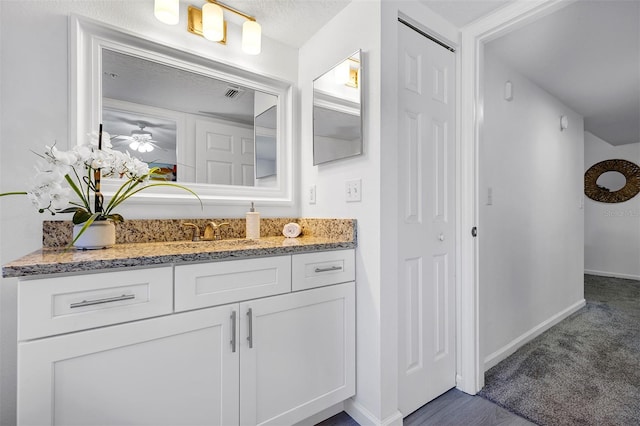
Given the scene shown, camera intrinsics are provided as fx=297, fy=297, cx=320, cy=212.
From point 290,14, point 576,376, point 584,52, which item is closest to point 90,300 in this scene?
point 290,14

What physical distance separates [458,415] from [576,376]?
98cm

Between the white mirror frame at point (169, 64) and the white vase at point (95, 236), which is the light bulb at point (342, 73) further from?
the white vase at point (95, 236)

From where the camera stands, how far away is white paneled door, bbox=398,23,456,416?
1560mm

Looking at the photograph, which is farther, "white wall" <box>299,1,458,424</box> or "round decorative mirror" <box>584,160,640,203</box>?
"round decorative mirror" <box>584,160,640,203</box>

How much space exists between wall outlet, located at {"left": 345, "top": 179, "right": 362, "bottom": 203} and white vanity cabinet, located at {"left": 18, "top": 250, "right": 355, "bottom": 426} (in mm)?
278

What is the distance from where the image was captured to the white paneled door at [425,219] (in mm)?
1560

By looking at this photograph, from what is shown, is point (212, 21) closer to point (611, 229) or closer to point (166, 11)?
point (166, 11)

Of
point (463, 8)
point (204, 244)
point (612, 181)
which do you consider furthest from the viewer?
point (612, 181)

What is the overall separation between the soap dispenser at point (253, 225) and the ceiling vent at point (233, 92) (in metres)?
0.73

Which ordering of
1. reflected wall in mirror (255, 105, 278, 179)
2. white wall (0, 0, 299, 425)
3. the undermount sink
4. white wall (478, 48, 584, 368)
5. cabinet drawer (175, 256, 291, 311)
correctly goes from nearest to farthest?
1. cabinet drawer (175, 256, 291, 311)
2. white wall (0, 0, 299, 425)
3. the undermount sink
4. reflected wall in mirror (255, 105, 278, 179)
5. white wall (478, 48, 584, 368)

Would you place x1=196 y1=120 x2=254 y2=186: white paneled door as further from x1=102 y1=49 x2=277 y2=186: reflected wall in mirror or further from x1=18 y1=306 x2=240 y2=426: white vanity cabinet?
x1=18 y1=306 x2=240 y2=426: white vanity cabinet

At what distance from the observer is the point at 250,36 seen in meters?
1.67

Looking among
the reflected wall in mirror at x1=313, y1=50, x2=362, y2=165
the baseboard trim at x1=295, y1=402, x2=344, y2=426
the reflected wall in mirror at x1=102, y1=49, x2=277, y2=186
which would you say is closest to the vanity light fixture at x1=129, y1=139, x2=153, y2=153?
the reflected wall in mirror at x1=102, y1=49, x2=277, y2=186

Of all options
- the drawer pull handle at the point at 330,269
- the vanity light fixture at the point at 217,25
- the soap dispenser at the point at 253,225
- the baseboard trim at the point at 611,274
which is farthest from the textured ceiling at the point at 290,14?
the baseboard trim at the point at 611,274
